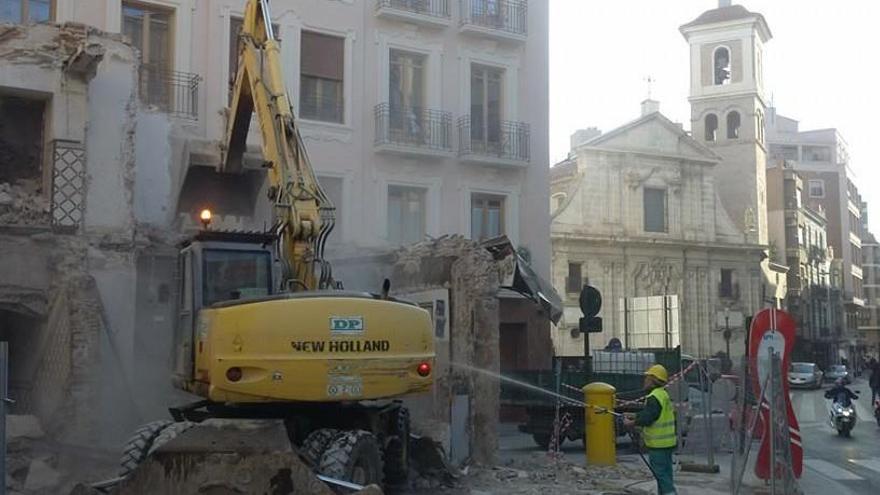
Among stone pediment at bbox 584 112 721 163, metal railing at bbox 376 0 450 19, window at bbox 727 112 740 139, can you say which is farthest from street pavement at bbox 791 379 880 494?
window at bbox 727 112 740 139

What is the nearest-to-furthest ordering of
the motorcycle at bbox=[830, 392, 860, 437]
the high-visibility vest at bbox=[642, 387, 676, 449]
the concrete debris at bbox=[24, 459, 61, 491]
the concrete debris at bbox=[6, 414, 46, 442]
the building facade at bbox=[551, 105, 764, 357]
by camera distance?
the high-visibility vest at bbox=[642, 387, 676, 449]
the concrete debris at bbox=[24, 459, 61, 491]
the concrete debris at bbox=[6, 414, 46, 442]
the motorcycle at bbox=[830, 392, 860, 437]
the building facade at bbox=[551, 105, 764, 357]

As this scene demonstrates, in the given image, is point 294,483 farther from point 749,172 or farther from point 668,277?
point 749,172

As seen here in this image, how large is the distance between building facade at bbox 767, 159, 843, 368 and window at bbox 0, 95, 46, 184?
192 feet

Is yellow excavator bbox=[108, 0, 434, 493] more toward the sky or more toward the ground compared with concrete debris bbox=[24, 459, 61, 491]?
more toward the sky

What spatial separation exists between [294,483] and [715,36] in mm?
55298

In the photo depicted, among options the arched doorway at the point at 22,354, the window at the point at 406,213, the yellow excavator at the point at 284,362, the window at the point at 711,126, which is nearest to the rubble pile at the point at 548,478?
the yellow excavator at the point at 284,362

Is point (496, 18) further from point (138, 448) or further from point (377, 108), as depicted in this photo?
point (138, 448)

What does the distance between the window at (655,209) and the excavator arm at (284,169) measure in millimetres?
37204

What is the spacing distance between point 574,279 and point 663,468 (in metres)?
36.1

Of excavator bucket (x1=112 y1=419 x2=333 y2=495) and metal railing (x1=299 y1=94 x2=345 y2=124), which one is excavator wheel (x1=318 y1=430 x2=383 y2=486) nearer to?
excavator bucket (x1=112 y1=419 x2=333 y2=495)

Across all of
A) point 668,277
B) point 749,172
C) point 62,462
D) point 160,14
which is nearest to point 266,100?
point 62,462

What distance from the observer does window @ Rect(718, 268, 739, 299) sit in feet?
168

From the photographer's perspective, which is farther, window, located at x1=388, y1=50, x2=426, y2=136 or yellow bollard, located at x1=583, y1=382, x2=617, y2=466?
window, located at x1=388, y1=50, x2=426, y2=136

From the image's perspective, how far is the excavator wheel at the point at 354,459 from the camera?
8.88 meters
